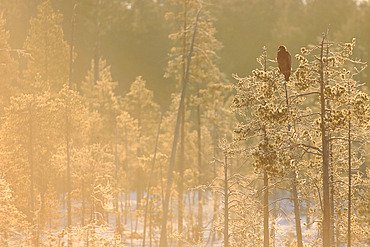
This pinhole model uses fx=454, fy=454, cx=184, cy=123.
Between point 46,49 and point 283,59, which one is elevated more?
point 46,49

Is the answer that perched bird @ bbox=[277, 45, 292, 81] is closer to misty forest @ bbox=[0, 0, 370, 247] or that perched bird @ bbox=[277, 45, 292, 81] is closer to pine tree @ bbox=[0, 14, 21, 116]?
misty forest @ bbox=[0, 0, 370, 247]

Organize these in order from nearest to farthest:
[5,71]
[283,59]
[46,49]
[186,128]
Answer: [283,59], [5,71], [46,49], [186,128]

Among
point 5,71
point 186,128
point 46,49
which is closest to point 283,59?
point 186,128

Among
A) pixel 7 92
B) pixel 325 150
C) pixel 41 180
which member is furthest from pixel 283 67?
pixel 7 92

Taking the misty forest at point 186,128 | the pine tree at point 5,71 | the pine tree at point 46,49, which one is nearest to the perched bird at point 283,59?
the misty forest at point 186,128

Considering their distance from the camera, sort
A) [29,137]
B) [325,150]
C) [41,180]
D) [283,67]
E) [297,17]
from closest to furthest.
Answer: [325,150] < [283,67] < [29,137] < [41,180] < [297,17]

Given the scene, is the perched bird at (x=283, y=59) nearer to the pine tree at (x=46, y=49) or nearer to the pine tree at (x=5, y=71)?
the pine tree at (x=5, y=71)

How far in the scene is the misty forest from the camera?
43.1 feet

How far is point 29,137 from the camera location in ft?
82.1

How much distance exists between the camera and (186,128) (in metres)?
34.8

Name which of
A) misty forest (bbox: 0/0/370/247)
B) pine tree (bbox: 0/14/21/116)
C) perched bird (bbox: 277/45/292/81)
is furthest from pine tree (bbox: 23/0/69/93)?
perched bird (bbox: 277/45/292/81)

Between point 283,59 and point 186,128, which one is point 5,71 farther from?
point 283,59

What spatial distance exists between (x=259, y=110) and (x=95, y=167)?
781 inches

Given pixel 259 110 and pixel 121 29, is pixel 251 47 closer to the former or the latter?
pixel 121 29
